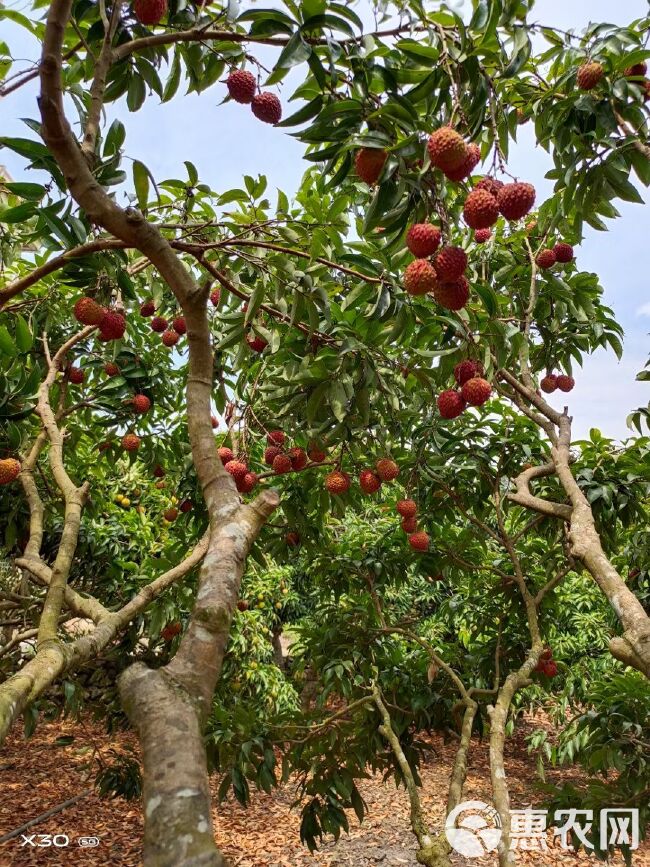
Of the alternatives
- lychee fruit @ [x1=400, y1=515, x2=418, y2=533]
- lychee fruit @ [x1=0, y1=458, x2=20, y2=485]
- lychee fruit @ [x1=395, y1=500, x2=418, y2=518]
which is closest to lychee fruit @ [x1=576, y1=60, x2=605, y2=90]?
lychee fruit @ [x1=395, y1=500, x2=418, y2=518]

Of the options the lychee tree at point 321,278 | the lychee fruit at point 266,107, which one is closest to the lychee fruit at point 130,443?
the lychee tree at point 321,278

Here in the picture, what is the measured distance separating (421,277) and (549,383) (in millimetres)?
2477

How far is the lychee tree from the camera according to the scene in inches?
49.1

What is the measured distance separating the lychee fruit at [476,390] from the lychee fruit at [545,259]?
1.20 m

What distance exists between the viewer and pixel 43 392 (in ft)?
8.34

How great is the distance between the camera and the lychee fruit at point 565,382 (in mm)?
3687

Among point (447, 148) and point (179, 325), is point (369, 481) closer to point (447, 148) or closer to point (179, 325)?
point (179, 325)

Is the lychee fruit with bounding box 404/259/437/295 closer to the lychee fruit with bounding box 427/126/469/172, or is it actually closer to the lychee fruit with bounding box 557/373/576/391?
the lychee fruit with bounding box 427/126/469/172

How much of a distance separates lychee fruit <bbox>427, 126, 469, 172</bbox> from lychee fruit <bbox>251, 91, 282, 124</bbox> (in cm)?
74

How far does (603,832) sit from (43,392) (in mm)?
3433

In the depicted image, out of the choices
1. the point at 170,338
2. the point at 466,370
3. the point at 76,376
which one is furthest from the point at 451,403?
the point at 76,376

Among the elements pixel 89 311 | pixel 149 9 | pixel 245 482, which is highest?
pixel 149 9

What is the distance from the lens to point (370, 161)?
1.45 m

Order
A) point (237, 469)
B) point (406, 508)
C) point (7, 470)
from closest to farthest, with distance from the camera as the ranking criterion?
point (7, 470) < point (237, 469) < point (406, 508)
